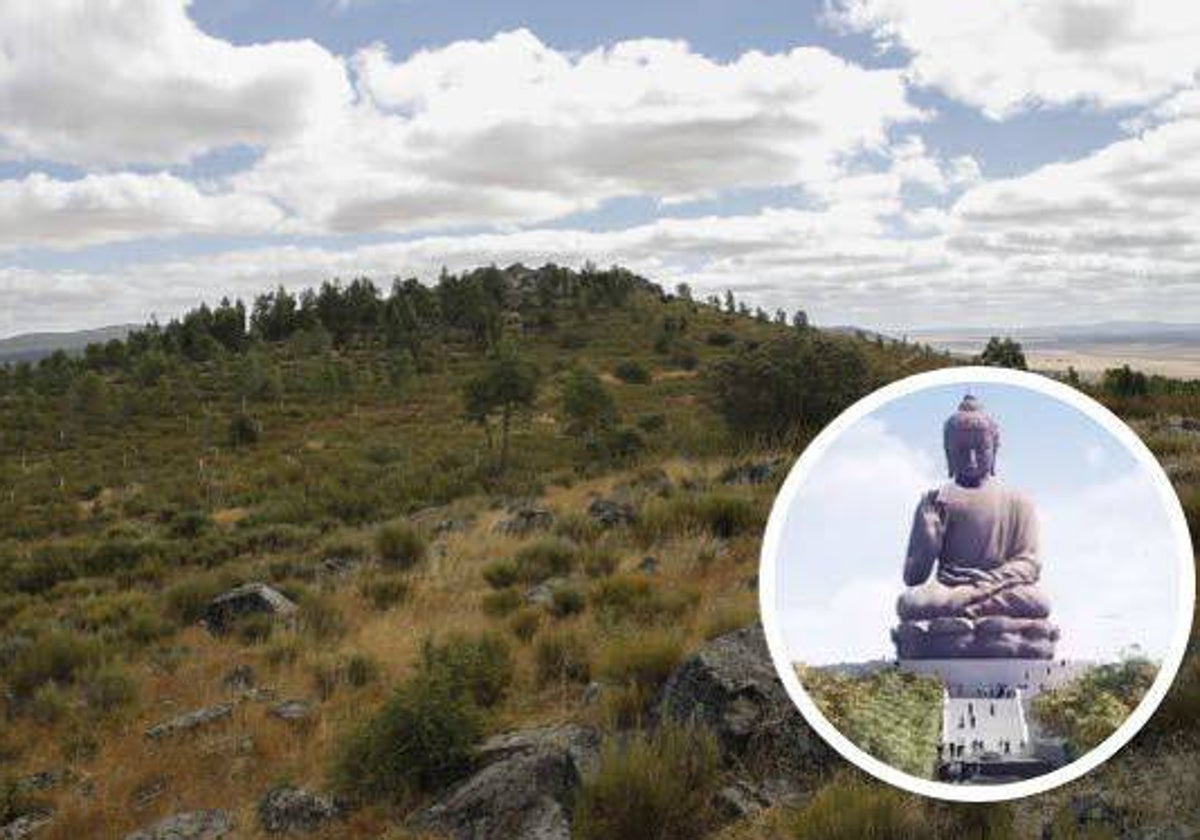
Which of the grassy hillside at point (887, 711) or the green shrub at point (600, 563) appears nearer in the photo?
the grassy hillside at point (887, 711)

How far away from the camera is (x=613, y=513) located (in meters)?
14.8

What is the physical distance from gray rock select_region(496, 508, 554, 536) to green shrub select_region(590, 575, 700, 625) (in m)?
5.27

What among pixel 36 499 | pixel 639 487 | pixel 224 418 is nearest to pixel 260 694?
pixel 639 487

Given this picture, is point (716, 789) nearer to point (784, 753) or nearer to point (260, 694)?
point (784, 753)

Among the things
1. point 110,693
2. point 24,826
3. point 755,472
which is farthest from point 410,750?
point 755,472

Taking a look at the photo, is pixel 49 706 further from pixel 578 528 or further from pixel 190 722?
pixel 578 528

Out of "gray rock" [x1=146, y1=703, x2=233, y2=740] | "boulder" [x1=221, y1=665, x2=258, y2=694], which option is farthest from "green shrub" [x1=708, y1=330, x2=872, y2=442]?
"gray rock" [x1=146, y1=703, x2=233, y2=740]

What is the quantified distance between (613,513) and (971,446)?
1123 centimetres

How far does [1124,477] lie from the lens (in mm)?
3709

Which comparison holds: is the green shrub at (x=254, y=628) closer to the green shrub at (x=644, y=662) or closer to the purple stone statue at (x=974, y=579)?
the green shrub at (x=644, y=662)

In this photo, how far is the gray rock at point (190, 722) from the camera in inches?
324

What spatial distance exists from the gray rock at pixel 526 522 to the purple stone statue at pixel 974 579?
38.6ft

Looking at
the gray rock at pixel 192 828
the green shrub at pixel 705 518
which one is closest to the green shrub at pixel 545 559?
the green shrub at pixel 705 518

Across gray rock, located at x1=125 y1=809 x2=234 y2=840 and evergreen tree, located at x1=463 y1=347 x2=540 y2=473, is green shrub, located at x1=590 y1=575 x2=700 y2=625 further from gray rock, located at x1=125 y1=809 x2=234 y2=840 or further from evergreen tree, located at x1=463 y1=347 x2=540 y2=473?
evergreen tree, located at x1=463 y1=347 x2=540 y2=473
